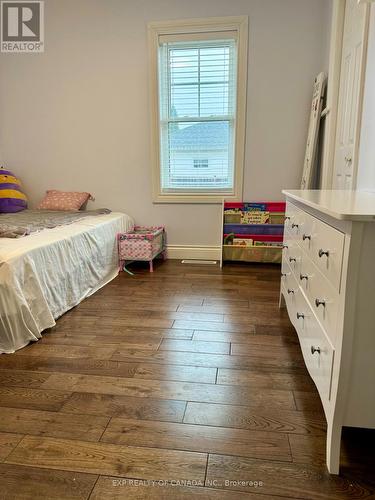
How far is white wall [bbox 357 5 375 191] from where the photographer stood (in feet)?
6.33

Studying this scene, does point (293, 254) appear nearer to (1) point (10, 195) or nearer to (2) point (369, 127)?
(2) point (369, 127)

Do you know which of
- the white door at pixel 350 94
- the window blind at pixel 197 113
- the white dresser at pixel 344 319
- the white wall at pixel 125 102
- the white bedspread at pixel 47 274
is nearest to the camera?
the white dresser at pixel 344 319

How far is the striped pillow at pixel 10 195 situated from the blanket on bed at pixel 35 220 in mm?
210

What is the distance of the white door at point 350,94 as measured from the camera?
2.14 meters

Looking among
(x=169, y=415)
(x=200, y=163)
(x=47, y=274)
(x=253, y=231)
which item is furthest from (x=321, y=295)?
(x=200, y=163)

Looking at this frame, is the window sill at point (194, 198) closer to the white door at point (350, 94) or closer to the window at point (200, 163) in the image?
the window at point (200, 163)

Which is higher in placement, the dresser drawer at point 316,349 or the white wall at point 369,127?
the white wall at point 369,127

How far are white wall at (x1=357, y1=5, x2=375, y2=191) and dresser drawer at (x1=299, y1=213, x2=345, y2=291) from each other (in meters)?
0.68

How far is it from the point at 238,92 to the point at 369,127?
1.74m

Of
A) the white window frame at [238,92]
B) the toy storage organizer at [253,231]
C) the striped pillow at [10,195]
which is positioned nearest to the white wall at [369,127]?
the toy storage organizer at [253,231]

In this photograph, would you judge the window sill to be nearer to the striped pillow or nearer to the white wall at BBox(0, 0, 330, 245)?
the white wall at BBox(0, 0, 330, 245)

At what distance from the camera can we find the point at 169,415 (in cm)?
138

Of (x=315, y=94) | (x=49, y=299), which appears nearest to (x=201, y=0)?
(x=315, y=94)

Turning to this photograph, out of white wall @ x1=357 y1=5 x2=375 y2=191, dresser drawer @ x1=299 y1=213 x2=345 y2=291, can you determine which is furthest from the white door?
dresser drawer @ x1=299 y1=213 x2=345 y2=291
